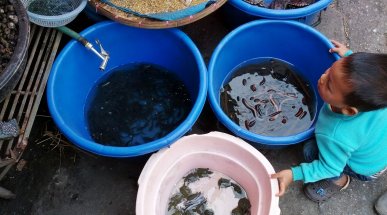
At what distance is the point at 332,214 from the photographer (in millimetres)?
2002

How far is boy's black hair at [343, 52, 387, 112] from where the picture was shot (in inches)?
Answer: 56.9

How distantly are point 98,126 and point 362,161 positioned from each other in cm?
126

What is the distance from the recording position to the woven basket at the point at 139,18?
1.86 m

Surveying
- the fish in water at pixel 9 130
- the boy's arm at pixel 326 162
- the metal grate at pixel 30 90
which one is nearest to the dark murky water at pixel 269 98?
the boy's arm at pixel 326 162

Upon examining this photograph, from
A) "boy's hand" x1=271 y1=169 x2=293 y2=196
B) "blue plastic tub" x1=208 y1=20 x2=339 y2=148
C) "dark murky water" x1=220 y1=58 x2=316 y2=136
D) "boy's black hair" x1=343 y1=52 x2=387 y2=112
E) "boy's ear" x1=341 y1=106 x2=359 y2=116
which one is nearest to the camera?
"boy's black hair" x1=343 y1=52 x2=387 y2=112

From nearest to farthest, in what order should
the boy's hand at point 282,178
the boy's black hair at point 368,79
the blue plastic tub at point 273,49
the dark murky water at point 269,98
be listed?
the boy's black hair at point 368,79
the boy's hand at point 282,178
the blue plastic tub at point 273,49
the dark murky water at point 269,98

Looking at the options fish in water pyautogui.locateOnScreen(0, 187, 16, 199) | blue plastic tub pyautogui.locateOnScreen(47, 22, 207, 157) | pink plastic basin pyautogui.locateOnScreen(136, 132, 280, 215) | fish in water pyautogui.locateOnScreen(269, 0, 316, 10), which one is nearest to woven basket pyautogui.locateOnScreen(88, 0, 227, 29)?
blue plastic tub pyautogui.locateOnScreen(47, 22, 207, 157)

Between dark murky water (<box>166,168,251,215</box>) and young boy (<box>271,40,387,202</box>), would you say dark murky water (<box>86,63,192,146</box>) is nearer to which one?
dark murky water (<box>166,168,251,215</box>)

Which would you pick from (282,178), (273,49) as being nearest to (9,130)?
(282,178)

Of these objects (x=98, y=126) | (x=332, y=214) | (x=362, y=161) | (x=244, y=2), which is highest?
(x=244, y=2)

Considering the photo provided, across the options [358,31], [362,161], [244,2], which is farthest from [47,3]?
[358,31]

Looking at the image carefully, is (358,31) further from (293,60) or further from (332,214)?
(332,214)

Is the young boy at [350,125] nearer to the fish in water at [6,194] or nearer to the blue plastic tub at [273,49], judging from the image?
the blue plastic tub at [273,49]

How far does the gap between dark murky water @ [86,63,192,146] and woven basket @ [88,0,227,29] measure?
16.2 inches
